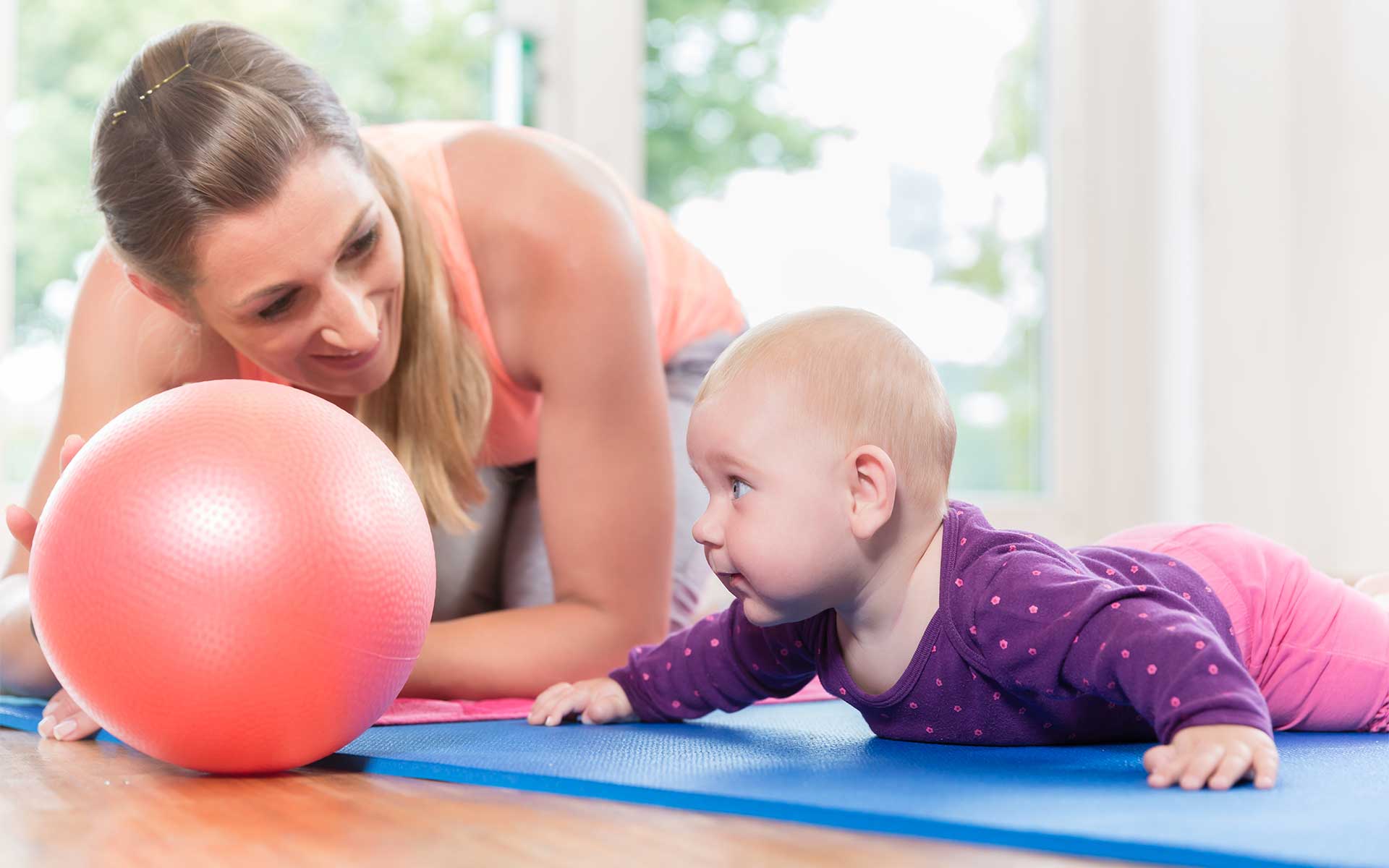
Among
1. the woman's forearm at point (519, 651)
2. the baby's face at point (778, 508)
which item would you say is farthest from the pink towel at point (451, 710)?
the baby's face at point (778, 508)

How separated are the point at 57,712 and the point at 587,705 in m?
0.52

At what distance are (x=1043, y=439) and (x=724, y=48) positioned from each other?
125cm

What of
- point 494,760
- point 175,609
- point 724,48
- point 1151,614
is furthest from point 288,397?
point 724,48

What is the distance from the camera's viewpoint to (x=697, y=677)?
1.34 meters

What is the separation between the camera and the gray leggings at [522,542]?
74.9 inches

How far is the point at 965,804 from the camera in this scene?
0.92m

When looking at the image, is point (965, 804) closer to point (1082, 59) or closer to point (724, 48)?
point (724, 48)

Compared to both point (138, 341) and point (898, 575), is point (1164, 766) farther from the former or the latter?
point (138, 341)

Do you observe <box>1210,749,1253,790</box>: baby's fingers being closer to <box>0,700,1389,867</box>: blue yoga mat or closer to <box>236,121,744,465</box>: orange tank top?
<box>0,700,1389,867</box>: blue yoga mat

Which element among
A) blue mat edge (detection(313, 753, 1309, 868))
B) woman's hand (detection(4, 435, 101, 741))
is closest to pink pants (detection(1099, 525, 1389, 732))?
blue mat edge (detection(313, 753, 1309, 868))

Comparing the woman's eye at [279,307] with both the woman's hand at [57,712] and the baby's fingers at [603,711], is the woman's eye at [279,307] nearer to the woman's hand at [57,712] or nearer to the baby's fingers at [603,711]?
the woman's hand at [57,712]

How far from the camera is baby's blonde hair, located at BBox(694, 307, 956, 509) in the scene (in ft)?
3.81

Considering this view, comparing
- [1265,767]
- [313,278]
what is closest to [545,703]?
[313,278]

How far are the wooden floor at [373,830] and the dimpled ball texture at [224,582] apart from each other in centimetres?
5
